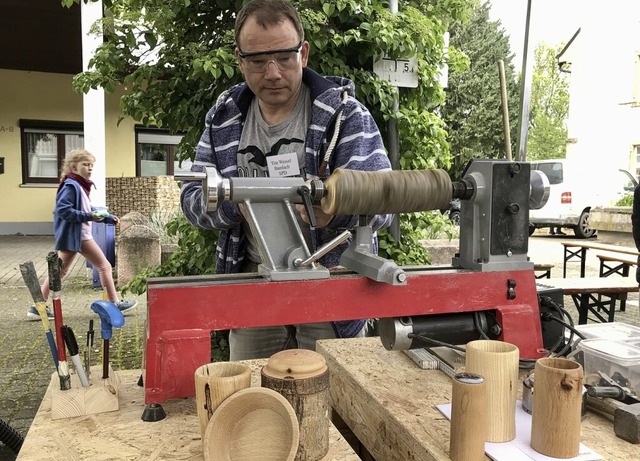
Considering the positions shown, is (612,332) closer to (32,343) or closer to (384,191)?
(384,191)

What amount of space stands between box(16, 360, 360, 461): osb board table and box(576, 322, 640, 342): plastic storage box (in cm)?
77

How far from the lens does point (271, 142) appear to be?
5.93 ft

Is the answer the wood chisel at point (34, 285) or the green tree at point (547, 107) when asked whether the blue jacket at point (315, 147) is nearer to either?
the wood chisel at point (34, 285)

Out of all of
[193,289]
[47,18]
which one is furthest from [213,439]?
[47,18]

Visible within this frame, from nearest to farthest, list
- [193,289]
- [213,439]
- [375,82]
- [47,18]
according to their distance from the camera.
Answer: [213,439]
[193,289]
[375,82]
[47,18]

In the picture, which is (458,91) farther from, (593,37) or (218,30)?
(218,30)

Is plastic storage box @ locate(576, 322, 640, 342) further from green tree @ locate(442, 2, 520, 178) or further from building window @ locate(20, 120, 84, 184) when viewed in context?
green tree @ locate(442, 2, 520, 178)

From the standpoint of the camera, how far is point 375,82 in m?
3.43

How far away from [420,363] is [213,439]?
0.64 metres

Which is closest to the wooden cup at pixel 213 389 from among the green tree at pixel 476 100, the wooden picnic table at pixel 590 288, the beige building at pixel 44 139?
the wooden picnic table at pixel 590 288

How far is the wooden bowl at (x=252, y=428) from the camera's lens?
0.94 metres

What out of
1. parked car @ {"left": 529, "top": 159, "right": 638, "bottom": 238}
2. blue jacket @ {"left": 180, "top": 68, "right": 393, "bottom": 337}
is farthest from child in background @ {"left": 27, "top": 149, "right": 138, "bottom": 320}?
parked car @ {"left": 529, "top": 159, "right": 638, "bottom": 238}

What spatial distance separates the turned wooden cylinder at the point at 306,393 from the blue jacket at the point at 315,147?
2.06 feet

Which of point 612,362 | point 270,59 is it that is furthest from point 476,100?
point 612,362
